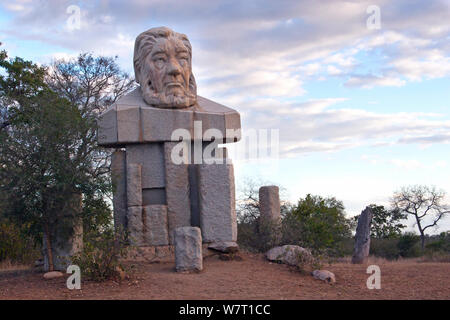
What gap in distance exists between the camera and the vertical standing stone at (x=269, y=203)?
36.3 ft

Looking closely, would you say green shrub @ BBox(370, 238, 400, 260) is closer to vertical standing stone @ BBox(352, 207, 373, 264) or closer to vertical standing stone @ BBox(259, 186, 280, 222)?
vertical standing stone @ BBox(352, 207, 373, 264)

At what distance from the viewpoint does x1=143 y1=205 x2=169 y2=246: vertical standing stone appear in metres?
10.0

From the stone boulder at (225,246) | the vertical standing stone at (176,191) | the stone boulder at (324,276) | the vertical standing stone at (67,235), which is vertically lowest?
the stone boulder at (324,276)

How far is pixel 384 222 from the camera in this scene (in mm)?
24984

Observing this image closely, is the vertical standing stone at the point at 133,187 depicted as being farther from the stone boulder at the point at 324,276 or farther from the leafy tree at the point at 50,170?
the stone boulder at the point at 324,276

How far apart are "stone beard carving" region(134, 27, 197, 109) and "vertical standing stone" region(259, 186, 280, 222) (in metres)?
2.29

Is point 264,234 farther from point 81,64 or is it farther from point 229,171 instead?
point 81,64

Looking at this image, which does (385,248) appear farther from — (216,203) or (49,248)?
(49,248)

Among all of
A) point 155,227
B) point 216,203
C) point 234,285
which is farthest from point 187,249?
point 216,203

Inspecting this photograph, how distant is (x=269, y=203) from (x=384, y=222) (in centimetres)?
1537

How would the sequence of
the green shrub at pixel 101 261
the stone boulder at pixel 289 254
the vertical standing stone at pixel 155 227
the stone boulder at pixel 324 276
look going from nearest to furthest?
the green shrub at pixel 101 261
the stone boulder at pixel 324 276
the stone boulder at pixel 289 254
the vertical standing stone at pixel 155 227

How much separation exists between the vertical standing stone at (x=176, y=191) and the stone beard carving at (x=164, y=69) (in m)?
0.89

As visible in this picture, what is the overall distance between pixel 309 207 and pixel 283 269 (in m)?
6.14

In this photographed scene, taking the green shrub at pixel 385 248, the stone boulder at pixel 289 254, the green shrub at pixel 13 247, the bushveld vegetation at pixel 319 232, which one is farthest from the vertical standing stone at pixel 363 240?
the green shrub at pixel 13 247
